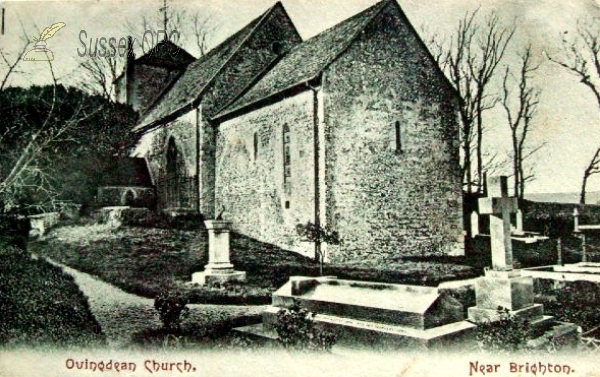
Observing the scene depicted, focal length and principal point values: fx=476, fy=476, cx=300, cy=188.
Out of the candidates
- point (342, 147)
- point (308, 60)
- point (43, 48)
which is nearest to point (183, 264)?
point (43, 48)

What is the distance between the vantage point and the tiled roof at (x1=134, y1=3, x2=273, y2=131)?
51.0 feet

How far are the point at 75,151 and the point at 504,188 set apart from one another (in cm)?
1047

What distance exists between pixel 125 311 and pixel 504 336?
4.96 m

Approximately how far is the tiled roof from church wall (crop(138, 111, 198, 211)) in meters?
0.44

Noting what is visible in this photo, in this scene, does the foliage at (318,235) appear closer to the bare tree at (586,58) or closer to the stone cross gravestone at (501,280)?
the stone cross gravestone at (501,280)

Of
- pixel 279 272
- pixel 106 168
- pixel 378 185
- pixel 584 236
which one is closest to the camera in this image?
pixel 279 272

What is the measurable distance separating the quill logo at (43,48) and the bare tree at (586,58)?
730 cm

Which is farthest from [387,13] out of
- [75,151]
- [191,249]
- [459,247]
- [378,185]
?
[75,151]

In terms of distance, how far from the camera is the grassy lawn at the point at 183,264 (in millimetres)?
8070

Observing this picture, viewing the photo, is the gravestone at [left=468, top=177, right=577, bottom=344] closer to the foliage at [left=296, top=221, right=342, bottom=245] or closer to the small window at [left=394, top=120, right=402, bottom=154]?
the foliage at [left=296, top=221, right=342, bottom=245]

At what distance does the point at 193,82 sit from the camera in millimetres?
17297

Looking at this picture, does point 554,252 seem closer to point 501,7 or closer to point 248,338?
point 501,7

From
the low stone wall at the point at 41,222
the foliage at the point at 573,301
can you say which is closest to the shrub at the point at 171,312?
the low stone wall at the point at 41,222

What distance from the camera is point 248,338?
5.42 meters
